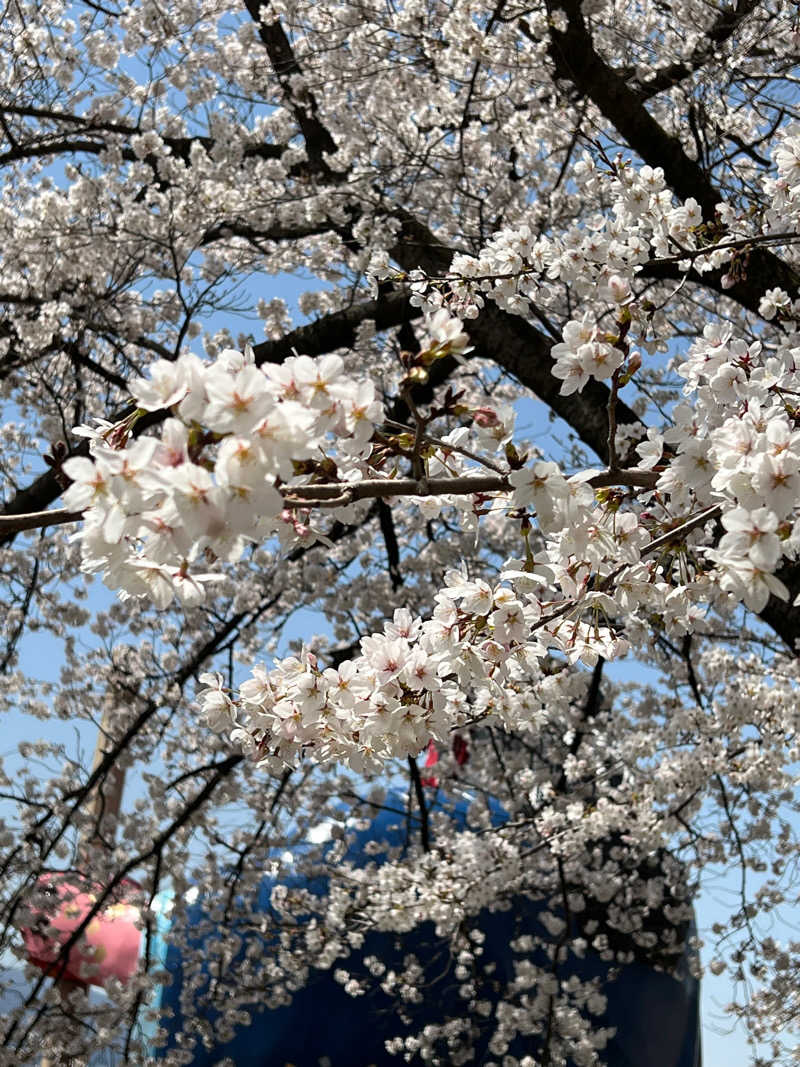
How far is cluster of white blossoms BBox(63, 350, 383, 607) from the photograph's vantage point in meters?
1.16

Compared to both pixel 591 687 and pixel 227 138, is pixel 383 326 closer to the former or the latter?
pixel 227 138

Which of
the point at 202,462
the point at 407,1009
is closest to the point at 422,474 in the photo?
the point at 202,462

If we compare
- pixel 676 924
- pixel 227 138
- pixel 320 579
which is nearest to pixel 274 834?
pixel 320 579

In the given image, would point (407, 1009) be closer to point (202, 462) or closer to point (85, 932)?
point (85, 932)

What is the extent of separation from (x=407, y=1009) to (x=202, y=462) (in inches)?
264

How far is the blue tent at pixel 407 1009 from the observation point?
673 centimetres

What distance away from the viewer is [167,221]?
20.2ft

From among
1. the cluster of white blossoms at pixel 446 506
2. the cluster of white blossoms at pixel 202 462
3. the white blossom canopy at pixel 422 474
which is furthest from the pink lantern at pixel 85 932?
the cluster of white blossoms at pixel 202 462

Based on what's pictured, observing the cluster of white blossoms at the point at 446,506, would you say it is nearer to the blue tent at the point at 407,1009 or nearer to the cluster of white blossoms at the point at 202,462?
the cluster of white blossoms at the point at 202,462

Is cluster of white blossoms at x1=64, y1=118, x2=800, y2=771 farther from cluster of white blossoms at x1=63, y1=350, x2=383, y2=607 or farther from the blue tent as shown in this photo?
the blue tent

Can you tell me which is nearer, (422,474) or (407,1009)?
(422,474)

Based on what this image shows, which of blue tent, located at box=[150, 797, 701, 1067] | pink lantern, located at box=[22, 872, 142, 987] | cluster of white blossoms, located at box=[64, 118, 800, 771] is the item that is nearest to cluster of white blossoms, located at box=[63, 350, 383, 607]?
cluster of white blossoms, located at box=[64, 118, 800, 771]

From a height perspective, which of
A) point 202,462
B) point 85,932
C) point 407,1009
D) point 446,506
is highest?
point 85,932

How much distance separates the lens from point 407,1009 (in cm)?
689
